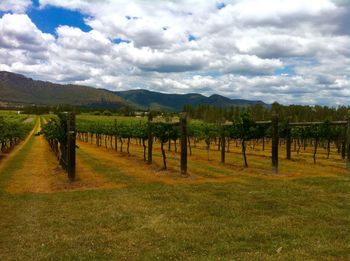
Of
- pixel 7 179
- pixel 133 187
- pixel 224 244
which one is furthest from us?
pixel 7 179

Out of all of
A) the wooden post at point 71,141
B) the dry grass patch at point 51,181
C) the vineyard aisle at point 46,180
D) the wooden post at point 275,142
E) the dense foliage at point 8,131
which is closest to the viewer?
the dry grass patch at point 51,181

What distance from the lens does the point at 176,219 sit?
37.9 feet

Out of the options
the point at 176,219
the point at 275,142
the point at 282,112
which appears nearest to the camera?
the point at 176,219

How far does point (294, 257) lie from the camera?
26.5ft

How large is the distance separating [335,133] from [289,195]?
23.9 metres

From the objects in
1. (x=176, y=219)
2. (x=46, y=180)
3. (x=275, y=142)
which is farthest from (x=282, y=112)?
(x=176, y=219)

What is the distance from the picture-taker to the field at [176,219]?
28.6 ft

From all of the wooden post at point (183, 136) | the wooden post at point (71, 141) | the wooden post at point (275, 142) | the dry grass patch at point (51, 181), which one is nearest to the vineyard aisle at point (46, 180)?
the dry grass patch at point (51, 181)

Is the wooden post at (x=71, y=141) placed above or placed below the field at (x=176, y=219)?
above

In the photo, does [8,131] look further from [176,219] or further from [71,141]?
[176,219]

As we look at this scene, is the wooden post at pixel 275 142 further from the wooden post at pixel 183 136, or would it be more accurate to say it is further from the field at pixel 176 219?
the wooden post at pixel 183 136

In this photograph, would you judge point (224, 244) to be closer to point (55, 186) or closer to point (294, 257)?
point (294, 257)

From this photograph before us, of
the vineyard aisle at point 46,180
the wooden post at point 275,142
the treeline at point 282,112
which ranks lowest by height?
the vineyard aisle at point 46,180

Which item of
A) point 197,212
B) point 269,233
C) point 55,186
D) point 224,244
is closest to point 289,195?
point 197,212
